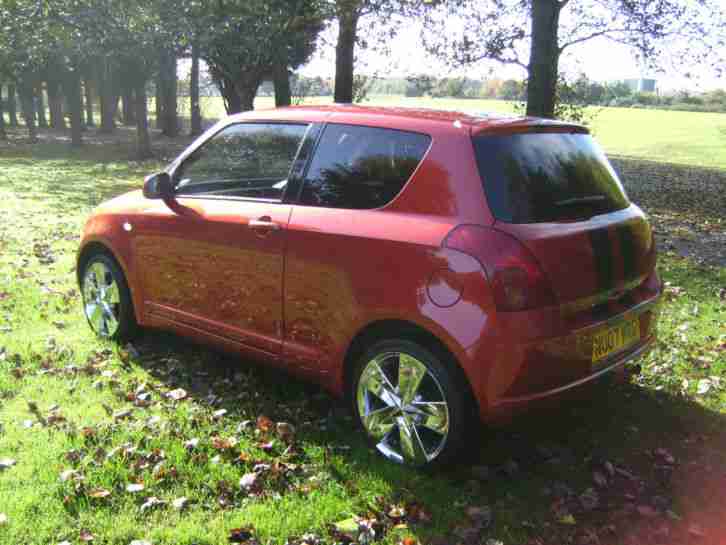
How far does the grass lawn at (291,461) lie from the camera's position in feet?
10.7

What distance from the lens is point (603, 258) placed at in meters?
3.56

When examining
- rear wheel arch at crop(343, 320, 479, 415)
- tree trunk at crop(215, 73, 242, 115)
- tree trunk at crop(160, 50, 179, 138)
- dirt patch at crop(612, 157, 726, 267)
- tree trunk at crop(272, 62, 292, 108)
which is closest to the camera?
rear wheel arch at crop(343, 320, 479, 415)

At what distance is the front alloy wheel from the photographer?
11.2ft

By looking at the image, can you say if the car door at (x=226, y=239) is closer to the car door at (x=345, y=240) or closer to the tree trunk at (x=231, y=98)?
the car door at (x=345, y=240)

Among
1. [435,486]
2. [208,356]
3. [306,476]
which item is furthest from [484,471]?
[208,356]

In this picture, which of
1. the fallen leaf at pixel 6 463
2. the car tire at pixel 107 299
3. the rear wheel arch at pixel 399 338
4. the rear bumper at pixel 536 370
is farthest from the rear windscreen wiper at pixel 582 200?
the car tire at pixel 107 299

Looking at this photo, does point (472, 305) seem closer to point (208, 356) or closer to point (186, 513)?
point (186, 513)

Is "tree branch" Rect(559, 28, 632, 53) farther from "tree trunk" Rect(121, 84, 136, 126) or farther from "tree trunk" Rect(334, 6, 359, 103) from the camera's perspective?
"tree trunk" Rect(121, 84, 136, 126)

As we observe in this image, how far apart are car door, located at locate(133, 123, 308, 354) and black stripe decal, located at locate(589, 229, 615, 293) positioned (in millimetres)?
1693

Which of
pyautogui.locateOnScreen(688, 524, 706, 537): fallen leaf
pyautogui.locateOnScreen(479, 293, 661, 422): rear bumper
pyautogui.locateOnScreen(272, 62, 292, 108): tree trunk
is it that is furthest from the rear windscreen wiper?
pyautogui.locateOnScreen(272, 62, 292, 108): tree trunk

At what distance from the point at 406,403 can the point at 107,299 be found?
9.69ft

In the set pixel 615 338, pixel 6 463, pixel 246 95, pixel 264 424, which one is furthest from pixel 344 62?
pixel 6 463

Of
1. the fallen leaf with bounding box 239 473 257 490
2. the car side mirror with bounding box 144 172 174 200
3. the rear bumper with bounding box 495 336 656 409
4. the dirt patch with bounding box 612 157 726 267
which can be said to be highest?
the car side mirror with bounding box 144 172 174 200

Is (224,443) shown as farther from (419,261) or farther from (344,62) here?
(344,62)
